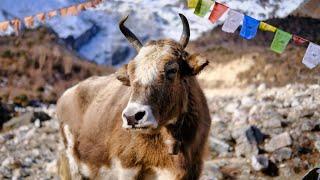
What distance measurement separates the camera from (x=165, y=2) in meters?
21.4

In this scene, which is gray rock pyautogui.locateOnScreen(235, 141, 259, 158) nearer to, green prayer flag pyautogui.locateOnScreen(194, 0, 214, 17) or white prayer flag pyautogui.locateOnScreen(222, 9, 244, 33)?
A: white prayer flag pyautogui.locateOnScreen(222, 9, 244, 33)

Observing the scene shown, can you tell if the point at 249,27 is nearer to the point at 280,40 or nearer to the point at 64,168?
the point at 280,40

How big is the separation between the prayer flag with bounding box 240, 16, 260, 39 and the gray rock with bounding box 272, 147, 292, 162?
301cm

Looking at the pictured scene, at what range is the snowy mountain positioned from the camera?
16.8 meters

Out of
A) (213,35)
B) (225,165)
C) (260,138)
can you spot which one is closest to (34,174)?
(225,165)

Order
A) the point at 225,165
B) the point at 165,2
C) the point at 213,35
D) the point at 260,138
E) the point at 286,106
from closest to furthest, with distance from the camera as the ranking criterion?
the point at 225,165 → the point at 260,138 → the point at 286,106 → the point at 165,2 → the point at 213,35

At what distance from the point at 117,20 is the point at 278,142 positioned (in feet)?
54.4

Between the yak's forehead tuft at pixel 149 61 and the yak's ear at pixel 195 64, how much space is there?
0.25 meters

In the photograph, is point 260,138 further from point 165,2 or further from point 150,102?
point 165,2

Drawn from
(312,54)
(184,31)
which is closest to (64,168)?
(184,31)

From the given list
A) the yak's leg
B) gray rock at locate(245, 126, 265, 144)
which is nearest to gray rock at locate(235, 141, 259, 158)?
gray rock at locate(245, 126, 265, 144)

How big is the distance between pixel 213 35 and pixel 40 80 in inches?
376

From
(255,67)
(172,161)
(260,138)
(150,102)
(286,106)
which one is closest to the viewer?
(150,102)

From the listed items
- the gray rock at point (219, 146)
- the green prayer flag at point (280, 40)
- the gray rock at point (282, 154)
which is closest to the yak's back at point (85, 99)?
the green prayer flag at point (280, 40)
